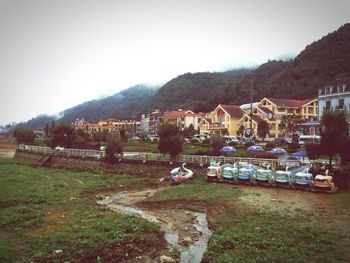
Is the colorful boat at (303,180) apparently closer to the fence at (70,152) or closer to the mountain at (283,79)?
the fence at (70,152)

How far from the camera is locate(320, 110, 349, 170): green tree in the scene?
32406 millimetres

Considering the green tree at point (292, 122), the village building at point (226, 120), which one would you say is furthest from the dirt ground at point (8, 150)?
the green tree at point (292, 122)

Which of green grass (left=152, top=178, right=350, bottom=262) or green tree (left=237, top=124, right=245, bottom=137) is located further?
green tree (left=237, top=124, right=245, bottom=137)

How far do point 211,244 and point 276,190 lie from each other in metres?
15.3

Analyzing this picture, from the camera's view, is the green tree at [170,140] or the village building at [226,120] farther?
the village building at [226,120]

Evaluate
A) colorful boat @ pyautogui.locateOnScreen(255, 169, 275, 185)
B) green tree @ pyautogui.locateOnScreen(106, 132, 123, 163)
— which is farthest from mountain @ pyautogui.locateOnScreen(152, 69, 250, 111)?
colorful boat @ pyautogui.locateOnScreen(255, 169, 275, 185)

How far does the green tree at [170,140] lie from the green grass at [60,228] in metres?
16.5

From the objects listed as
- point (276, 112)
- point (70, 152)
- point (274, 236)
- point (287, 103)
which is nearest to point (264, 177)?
point (274, 236)

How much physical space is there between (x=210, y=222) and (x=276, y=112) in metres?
64.6

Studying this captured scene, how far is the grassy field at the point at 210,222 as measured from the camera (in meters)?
16.8

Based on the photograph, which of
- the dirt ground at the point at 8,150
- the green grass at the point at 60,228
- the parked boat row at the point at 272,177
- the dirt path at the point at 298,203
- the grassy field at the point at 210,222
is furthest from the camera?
the dirt ground at the point at 8,150

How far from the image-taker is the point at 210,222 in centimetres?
2316

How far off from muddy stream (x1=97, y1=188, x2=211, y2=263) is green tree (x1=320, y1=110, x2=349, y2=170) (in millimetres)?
15732

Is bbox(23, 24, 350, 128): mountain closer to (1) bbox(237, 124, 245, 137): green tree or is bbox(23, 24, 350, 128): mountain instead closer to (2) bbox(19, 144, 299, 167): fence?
(1) bbox(237, 124, 245, 137): green tree
